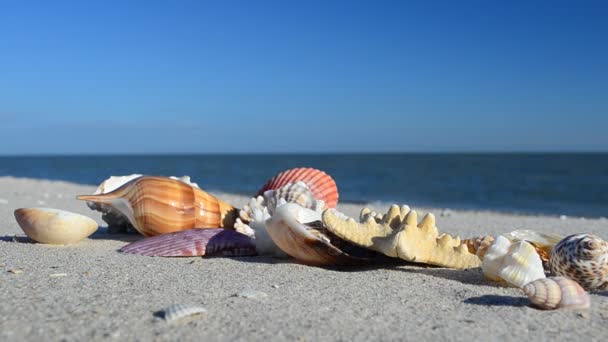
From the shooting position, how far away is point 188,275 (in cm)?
283

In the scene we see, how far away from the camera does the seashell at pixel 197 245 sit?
347cm

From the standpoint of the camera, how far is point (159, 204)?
3.91 meters

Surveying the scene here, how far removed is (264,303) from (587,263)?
158cm

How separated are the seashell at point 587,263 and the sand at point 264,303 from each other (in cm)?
7

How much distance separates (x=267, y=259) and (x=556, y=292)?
5.74 feet

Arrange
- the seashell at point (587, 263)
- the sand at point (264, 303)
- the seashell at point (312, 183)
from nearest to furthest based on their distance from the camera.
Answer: the sand at point (264, 303) → the seashell at point (587, 263) → the seashell at point (312, 183)

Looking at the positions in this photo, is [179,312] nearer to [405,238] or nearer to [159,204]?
[405,238]

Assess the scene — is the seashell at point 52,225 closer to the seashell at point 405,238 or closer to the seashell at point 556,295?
the seashell at point 405,238


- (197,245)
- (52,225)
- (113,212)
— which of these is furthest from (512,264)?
(113,212)

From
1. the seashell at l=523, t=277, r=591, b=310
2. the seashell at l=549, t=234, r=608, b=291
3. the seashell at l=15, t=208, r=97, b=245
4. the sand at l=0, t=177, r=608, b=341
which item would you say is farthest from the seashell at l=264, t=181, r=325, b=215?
the seashell at l=523, t=277, r=591, b=310

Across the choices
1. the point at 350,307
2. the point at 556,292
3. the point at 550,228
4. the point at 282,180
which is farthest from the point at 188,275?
the point at 550,228

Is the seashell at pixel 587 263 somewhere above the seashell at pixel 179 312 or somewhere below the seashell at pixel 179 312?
above

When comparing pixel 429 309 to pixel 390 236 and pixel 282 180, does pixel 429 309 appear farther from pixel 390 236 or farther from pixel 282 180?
pixel 282 180

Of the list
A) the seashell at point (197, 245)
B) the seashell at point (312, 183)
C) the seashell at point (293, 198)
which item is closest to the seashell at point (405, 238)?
the seashell at point (197, 245)
